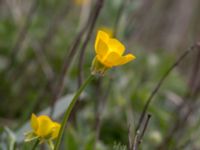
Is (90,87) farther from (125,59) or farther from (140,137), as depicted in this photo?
(125,59)

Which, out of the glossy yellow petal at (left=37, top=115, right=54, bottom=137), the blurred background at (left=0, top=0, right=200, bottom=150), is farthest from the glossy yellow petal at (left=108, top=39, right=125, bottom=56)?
the blurred background at (left=0, top=0, right=200, bottom=150)

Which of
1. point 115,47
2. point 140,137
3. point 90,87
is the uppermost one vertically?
point 115,47

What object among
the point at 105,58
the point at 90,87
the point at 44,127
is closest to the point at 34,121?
the point at 44,127

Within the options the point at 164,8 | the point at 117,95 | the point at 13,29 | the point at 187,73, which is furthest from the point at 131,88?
the point at 164,8

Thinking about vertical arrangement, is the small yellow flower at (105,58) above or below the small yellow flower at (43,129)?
above

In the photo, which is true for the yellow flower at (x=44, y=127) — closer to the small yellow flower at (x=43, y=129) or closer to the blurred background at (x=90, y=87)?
the small yellow flower at (x=43, y=129)

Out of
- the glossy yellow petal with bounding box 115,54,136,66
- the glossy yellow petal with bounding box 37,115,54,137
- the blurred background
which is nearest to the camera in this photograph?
the glossy yellow petal with bounding box 115,54,136,66

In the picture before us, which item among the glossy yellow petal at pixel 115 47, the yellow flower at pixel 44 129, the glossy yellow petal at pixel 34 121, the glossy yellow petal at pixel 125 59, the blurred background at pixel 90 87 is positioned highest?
the glossy yellow petal at pixel 125 59

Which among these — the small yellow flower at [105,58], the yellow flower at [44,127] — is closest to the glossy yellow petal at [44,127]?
the yellow flower at [44,127]

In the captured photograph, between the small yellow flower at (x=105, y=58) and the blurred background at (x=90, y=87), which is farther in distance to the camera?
the blurred background at (x=90, y=87)

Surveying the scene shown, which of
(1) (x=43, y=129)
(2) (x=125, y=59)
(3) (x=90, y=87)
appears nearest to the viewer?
(2) (x=125, y=59)

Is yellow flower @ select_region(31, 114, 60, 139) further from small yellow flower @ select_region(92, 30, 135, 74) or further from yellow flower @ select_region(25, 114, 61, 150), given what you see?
small yellow flower @ select_region(92, 30, 135, 74)

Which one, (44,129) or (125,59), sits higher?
(125,59)
